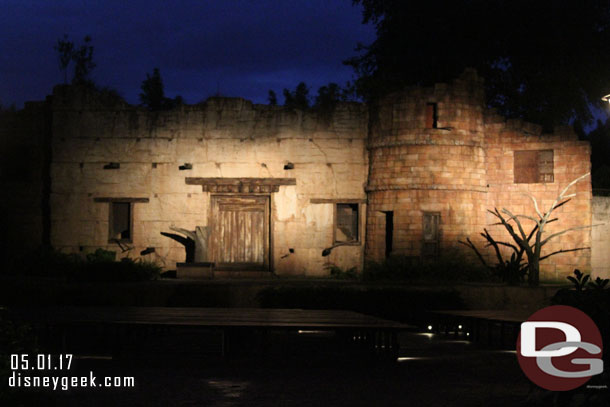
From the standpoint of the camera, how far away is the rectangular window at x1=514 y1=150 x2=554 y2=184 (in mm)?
19469

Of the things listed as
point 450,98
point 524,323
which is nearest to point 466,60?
point 450,98

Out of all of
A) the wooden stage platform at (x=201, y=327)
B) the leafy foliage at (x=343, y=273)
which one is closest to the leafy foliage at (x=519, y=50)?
the leafy foliage at (x=343, y=273)

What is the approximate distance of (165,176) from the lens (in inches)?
776

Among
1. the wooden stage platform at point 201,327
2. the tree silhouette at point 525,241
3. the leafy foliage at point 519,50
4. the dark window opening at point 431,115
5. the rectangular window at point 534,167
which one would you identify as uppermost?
the leafy foliage at point 519,50

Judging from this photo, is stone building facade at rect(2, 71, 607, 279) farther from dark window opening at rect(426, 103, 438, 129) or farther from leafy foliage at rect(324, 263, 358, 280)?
leafy foliage at rect(324, 263, 358, 280)

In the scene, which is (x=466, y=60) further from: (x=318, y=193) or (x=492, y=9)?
(x=318, y=193)

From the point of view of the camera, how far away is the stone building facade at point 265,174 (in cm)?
1936

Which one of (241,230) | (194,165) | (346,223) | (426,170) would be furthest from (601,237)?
(194,165)

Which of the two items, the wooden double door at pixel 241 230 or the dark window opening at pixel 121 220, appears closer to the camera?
the wooden double door at pixel 241 230

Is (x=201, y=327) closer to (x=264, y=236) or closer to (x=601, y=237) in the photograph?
(x=264, y=236)
